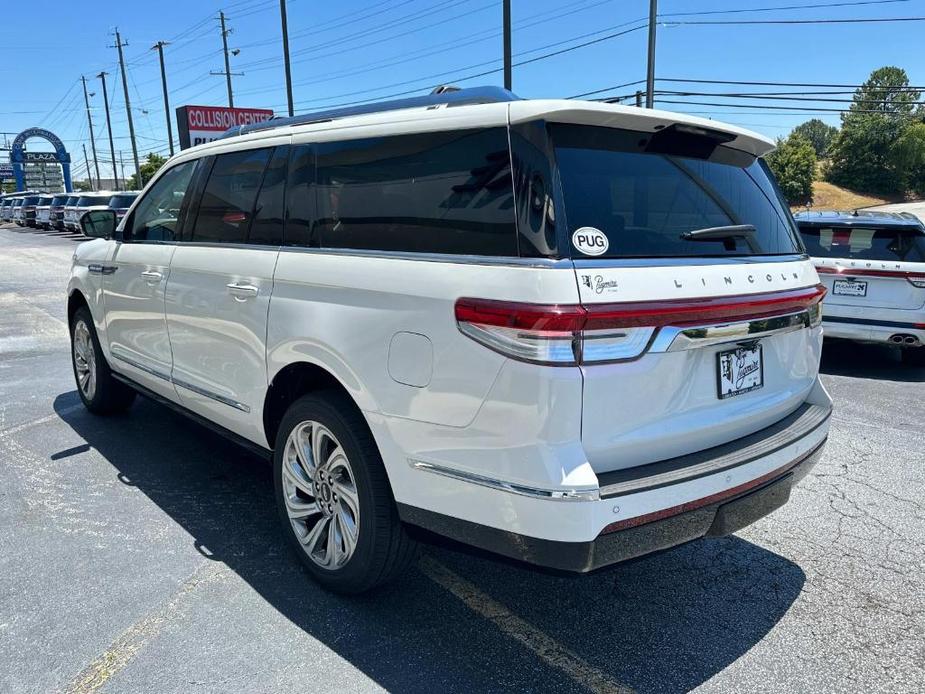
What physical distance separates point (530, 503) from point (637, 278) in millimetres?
796

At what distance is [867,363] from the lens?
303 inches

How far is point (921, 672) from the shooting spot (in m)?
2.61

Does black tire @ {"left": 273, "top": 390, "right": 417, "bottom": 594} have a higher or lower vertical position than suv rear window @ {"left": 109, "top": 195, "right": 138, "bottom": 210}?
lower

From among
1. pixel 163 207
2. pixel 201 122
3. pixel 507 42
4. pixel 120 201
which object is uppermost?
pixel 507 42

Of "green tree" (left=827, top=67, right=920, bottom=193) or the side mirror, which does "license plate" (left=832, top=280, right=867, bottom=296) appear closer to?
the side mirror

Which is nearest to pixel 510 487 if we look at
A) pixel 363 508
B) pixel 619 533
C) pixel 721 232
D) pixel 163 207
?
pixel 619 533

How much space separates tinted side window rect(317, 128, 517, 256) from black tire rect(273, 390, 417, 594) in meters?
0.67

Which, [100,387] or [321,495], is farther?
[100,387]

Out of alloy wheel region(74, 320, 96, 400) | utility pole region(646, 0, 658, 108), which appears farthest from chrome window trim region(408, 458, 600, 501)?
utility pole region(646, 0, 658, 108)

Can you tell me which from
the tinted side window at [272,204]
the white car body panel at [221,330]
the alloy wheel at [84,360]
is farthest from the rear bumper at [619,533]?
the alloy wheel at [84,360]

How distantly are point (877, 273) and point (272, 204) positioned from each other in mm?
6061

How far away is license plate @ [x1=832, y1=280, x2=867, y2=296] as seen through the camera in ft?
23.3

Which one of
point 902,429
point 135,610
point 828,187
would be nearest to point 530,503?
point 135,610

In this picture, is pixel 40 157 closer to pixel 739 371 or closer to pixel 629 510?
pixel 739 371
